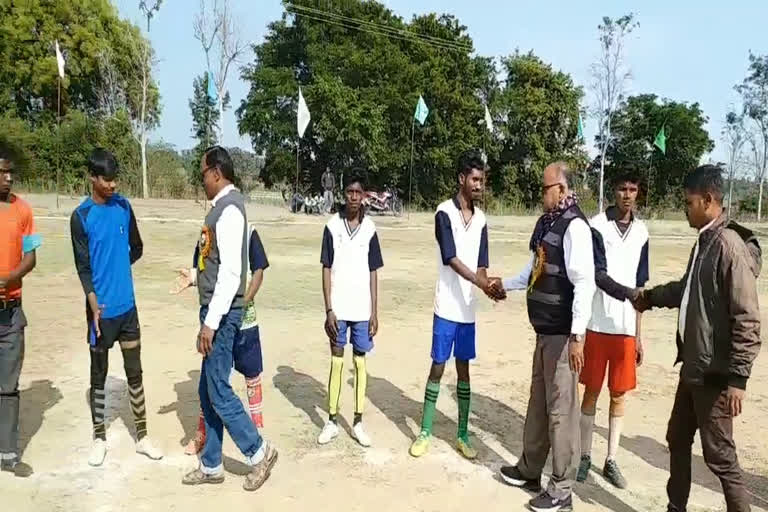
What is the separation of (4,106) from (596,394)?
116 ft

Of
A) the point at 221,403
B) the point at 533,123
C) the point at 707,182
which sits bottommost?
the point at 221,403

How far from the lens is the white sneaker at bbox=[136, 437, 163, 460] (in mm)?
4422

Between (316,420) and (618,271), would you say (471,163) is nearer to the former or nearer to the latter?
(618,271)

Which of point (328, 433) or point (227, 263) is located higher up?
point (227, 263)

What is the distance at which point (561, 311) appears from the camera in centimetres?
388

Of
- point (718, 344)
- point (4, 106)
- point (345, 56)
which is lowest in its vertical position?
point (718, 344)

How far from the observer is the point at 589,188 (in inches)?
1451

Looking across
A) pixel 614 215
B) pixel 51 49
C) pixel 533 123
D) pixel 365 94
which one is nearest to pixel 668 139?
pixel 533 123

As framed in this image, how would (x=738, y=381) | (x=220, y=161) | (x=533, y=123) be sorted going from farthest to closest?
1. (x=533, y=123)
2. (x=220, y=161)
3. (x=738, y=381)

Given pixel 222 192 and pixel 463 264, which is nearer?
pixel 222 192

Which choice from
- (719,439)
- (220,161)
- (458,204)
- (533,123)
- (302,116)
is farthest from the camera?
(533,123)

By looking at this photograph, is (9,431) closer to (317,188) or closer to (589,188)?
(317,188)

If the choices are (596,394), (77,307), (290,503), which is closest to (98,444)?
(290,503)

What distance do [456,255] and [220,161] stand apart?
5.43 feet
